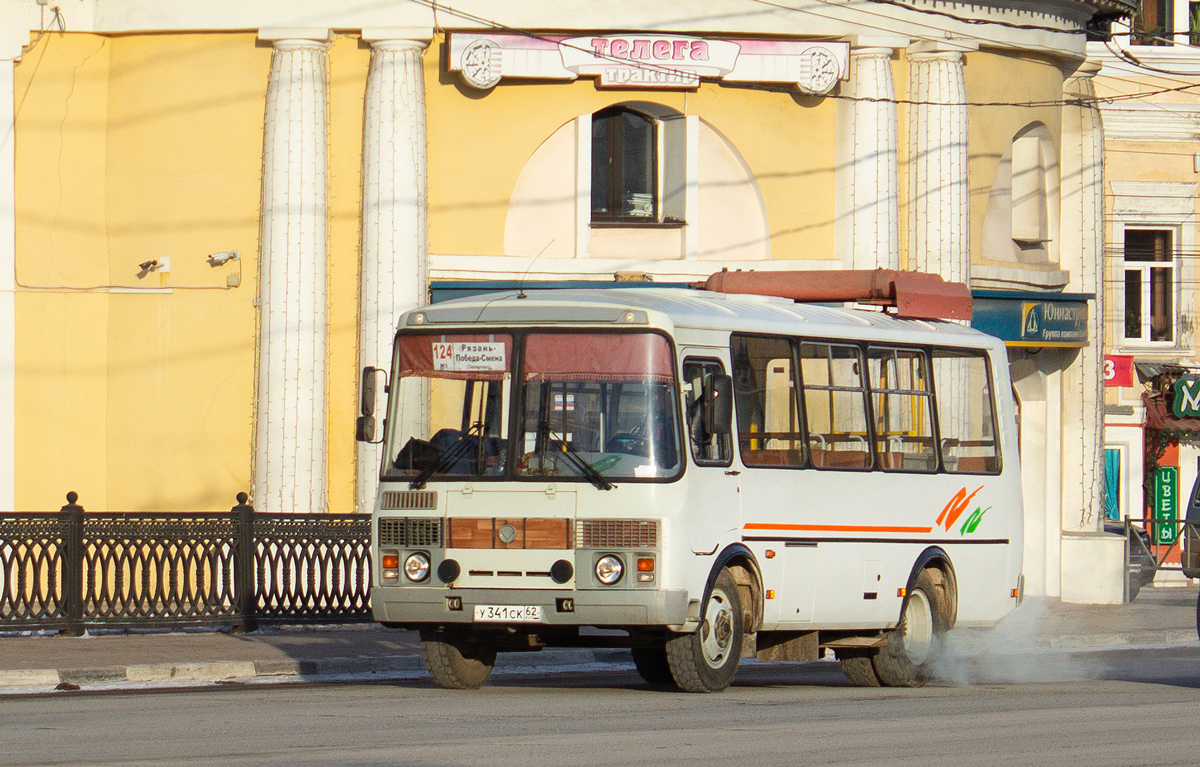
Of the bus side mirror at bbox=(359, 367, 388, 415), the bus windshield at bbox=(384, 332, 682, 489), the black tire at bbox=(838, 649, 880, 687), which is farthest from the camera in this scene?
the black tire at bbox=(838, 649, 880, 687)

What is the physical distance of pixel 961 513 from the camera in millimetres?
16406

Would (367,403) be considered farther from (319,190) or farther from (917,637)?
(319,190)

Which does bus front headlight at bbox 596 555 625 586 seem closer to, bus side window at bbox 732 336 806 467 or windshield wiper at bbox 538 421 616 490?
windshield wiper at bbox 538 421 616 490

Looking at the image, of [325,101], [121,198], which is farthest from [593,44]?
[121,198]

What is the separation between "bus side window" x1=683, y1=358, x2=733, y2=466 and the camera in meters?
13.7

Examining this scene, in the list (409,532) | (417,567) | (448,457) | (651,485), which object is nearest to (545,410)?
(448,457)

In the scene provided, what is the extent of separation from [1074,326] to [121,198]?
1299 centimetres

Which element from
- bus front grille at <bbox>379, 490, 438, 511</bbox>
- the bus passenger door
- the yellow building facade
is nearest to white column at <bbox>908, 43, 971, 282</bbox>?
the yellow building facade

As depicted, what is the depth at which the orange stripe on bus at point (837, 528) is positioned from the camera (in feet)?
47.1

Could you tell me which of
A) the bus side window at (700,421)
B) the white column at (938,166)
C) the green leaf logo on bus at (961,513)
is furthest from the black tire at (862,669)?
the white column at (938,166)

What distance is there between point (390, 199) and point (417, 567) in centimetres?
1041

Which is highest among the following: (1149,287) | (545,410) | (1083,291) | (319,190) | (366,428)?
(319,190)

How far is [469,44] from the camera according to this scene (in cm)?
2366

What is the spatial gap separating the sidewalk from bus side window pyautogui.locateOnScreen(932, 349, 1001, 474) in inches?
56.5
